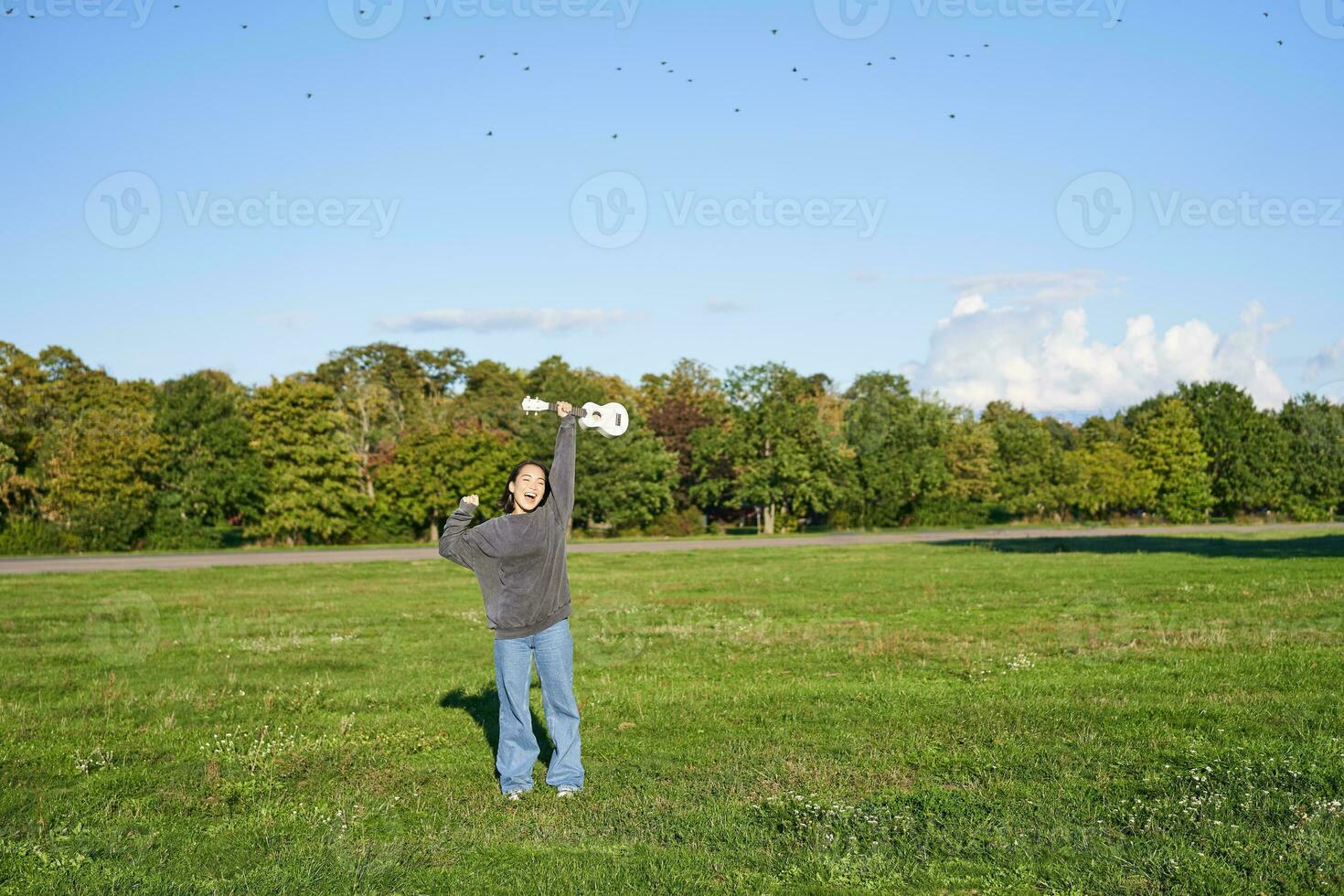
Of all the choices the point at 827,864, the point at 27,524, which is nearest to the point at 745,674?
the point at 827,864

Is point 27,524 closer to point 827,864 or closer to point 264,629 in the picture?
point 264,629

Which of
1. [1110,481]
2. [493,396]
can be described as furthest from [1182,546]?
[493,396]

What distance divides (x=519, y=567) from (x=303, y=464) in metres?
60.7

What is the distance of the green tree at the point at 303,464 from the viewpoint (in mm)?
64875

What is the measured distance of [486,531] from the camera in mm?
8570

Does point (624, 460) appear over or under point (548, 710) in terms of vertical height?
over

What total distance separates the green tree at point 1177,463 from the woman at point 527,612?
82.3m

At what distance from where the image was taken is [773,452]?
78.8m

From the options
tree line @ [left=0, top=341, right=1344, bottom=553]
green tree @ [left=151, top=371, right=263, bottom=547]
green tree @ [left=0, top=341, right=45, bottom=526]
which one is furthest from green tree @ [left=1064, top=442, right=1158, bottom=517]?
green tree @ [left=0, top=341, right=45, bottom=526]

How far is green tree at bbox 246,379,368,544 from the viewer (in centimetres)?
6488

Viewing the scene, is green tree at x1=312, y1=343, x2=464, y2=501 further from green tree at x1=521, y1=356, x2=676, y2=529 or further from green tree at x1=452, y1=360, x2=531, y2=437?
green tree at x1=521, y1=356, x2=676, y2=529

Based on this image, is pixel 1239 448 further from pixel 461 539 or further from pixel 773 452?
pixel 461 539

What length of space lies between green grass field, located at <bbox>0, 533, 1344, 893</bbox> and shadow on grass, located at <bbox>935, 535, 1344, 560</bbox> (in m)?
16.6

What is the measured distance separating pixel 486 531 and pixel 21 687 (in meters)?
9.88
